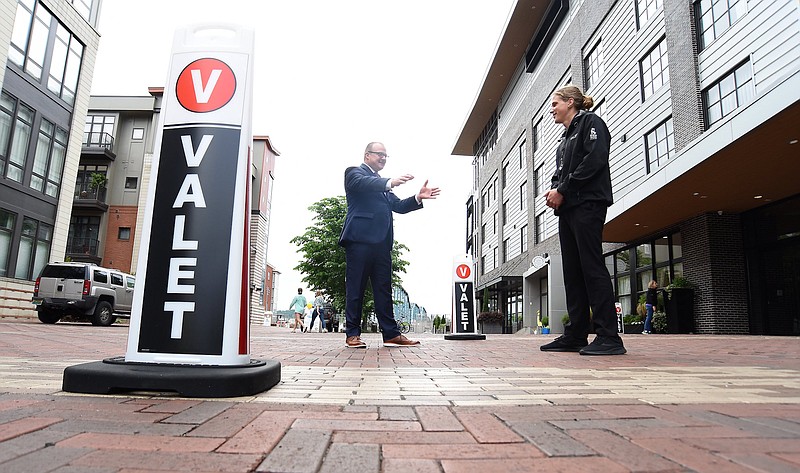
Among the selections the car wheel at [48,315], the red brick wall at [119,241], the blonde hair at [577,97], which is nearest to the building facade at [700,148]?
the blonde hair at [577,97]

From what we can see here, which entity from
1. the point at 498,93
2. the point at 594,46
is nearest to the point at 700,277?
the point at 594,46

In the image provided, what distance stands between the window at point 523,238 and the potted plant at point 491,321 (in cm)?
521

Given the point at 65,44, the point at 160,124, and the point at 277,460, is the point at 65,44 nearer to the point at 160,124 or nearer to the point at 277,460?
the point at 160,124

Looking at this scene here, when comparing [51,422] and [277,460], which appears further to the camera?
[51,422]

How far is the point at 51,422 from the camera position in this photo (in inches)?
56.2

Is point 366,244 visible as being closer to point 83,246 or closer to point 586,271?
point 586,271

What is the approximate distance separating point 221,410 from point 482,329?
2639 centimetres

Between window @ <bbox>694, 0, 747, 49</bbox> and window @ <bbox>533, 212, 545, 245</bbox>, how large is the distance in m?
13.2

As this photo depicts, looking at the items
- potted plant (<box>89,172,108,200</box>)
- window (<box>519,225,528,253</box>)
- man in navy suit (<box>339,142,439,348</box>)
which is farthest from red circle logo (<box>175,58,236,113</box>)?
potted plant (<box>89,172,108,200</box>)

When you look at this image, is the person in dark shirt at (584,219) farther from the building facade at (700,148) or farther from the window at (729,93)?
the window at (729,93)

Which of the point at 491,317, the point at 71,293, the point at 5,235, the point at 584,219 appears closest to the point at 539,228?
the point at 491,317

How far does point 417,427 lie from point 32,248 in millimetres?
21041

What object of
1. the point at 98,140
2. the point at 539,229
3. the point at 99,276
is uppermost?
the point at 98,140

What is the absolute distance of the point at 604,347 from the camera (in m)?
3.92
